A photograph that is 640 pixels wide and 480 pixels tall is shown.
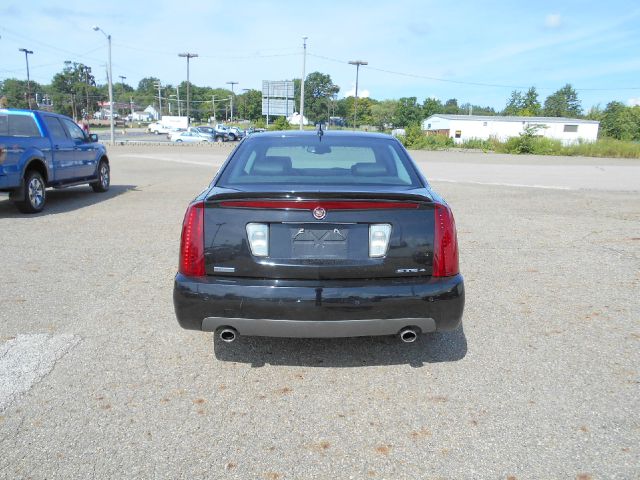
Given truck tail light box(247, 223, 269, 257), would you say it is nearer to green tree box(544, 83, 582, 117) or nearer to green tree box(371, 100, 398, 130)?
green tree box(371, 100, 398, 130)

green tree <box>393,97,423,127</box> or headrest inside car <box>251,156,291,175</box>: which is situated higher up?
green tree <box>393,97,423,127</box>

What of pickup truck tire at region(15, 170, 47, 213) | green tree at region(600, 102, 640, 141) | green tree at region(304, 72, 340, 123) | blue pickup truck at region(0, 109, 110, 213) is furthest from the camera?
green tree at region(304, 72, 340, 123)

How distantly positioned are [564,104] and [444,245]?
15923cm

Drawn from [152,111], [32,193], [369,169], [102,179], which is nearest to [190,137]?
[102,179]

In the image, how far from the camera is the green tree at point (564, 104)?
142 meters

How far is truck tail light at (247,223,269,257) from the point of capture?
10.1 ft

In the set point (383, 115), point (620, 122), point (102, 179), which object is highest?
point (383, 115)

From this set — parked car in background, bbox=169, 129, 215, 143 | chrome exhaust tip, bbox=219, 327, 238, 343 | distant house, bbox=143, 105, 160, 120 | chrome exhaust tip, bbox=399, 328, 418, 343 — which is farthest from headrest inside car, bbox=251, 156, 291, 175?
distant house, bbox=143, 105, 160, 120

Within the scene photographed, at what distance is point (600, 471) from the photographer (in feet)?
8.03

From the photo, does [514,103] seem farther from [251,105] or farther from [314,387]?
[314,387]

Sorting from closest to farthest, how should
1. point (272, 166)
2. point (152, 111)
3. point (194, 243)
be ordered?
point (194, 243), point (272, 166), point (152, 111)

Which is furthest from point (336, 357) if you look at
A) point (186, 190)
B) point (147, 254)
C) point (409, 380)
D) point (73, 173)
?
point (186, 190)

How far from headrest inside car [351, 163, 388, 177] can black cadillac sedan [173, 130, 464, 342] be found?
0.69m

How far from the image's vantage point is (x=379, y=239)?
3082 millimetres
